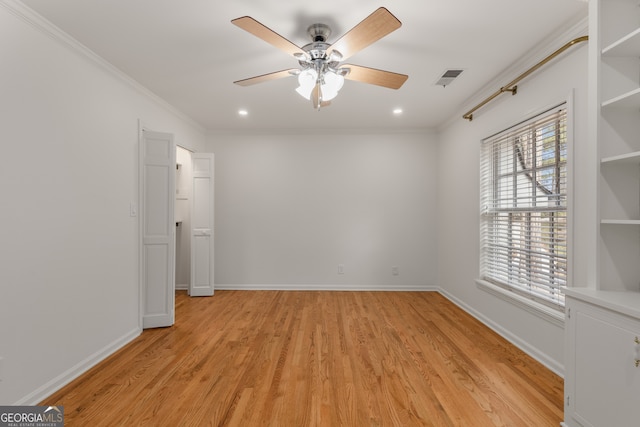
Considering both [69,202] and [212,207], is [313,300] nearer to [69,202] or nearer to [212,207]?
[212,207]

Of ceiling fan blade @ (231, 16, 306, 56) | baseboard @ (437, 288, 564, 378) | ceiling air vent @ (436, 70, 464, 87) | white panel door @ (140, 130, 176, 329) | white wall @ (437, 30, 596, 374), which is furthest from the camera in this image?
white panel door @ (140, 130, 176, 329)

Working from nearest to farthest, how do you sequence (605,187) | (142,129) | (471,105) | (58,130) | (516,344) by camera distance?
(605,187) → (58,130) → (516,344) → (142,129) → (471,105)

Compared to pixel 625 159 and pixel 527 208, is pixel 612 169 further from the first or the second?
pixel 527 208

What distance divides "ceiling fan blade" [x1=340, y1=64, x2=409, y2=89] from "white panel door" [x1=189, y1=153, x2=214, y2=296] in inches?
113

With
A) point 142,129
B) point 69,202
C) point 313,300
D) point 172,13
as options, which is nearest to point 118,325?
point 69,202

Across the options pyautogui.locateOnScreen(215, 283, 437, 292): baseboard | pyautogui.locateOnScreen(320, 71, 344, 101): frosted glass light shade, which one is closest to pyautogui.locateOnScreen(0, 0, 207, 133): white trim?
pyautogui.locateOnScreen(320, 71, 344, 101): frosted glass light shade

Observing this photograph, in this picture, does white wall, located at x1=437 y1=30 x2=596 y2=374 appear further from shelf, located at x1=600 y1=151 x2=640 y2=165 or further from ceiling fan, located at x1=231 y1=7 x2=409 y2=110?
ceiling fan, located at x1=231 y1=7 x2=409 y2=110

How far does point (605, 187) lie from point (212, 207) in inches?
167

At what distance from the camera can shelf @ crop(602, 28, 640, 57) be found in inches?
58.6

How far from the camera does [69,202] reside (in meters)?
2.20

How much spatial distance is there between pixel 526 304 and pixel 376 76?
2.33 m

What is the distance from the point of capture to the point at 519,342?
8.73ft

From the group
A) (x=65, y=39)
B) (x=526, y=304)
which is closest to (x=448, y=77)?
(x=526, y=304)

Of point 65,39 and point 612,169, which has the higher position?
point 65,39
